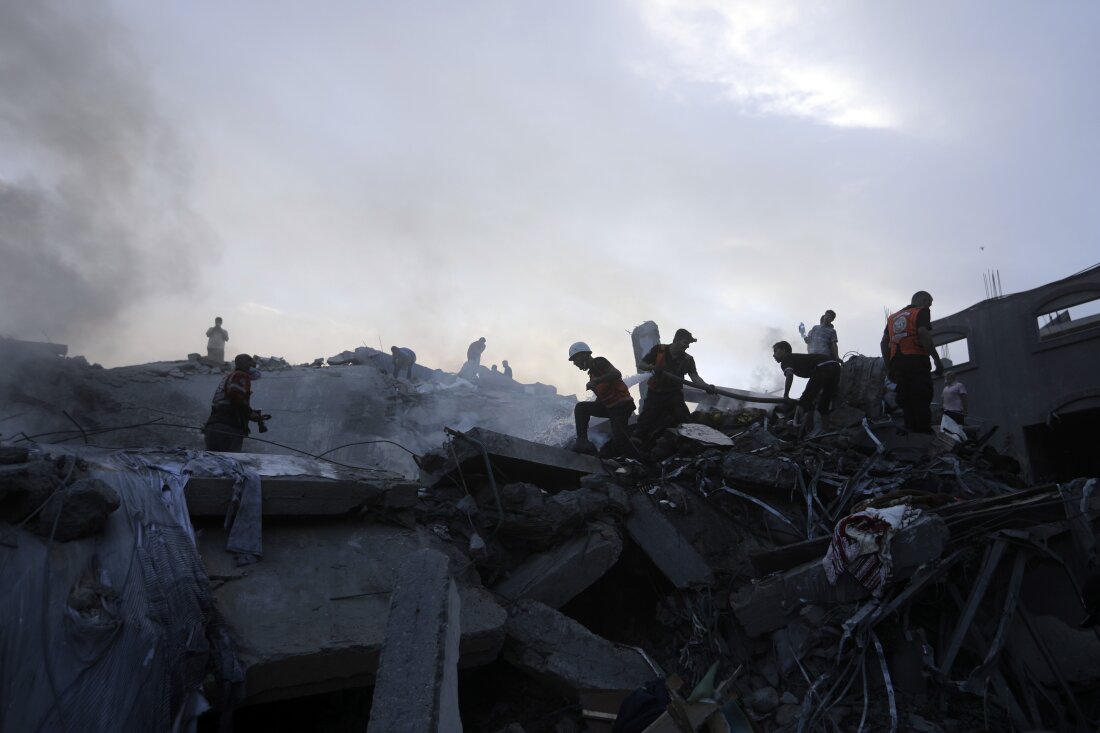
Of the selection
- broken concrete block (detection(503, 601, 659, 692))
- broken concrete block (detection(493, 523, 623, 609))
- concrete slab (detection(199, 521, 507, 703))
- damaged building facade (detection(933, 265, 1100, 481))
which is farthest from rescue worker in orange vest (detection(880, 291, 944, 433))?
damaged building facade (detection(933, 265, 1100, 481))

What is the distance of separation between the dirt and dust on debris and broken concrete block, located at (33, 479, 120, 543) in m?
0.02

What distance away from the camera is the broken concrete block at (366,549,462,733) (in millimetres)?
2539

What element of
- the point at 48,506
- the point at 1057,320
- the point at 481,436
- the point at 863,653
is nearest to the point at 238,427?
the point at 481,436

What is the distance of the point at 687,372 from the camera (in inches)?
311

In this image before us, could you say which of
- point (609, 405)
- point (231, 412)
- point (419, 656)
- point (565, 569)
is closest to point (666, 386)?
point (609, 405)

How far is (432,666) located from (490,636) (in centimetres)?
189

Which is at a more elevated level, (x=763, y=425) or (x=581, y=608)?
(x=763, y=425)

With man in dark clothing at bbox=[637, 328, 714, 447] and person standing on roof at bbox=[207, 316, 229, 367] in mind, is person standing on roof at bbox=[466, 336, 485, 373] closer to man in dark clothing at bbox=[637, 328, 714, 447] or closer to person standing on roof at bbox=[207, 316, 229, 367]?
person standing on roof at bbox=[207, 316, 229, 367]

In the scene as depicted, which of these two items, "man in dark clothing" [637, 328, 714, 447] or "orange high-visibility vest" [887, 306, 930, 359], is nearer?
"orange high-visibility vest" [887, 306, 930, 359]

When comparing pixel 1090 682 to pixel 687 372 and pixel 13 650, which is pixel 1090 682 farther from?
pixel 13 650

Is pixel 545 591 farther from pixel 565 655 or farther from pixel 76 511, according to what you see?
pixel 76 511

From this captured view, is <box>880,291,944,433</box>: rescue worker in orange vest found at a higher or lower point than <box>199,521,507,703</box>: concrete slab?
higher

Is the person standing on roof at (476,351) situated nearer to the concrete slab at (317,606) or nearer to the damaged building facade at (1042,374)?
the damaged building facade at (1042,374)

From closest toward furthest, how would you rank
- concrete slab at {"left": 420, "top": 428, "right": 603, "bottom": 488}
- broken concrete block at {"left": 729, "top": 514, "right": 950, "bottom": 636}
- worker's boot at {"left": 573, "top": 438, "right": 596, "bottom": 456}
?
broken concrete block at {"left": 729, "top": 514, "right": 950, "bottom": 636} < concrete slab at {"left": 420, "top": 428, "right": 603, "bottom": 488} < worker's boot at {"left": 573, "top": 438, "right": 596, "bottom": 456}
